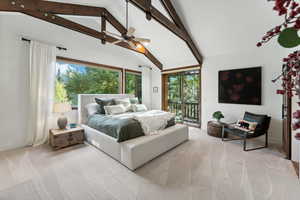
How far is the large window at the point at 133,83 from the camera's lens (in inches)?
218

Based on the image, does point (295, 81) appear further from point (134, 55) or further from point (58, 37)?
point (134, 55)

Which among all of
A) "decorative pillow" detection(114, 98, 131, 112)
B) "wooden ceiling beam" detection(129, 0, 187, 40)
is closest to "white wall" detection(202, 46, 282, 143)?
"wooden ceiling beam" detection(129, 0, 187, 40)

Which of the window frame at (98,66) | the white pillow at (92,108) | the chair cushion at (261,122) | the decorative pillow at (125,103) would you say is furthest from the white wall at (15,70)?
the chair cushion at (261,122)

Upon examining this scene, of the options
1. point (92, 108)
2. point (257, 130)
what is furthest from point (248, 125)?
point (92, 108)

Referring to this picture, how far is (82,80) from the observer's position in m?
4.30

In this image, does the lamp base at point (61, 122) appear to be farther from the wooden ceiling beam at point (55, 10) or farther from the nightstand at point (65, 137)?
the wooden ceiling beam at point (55, 10)

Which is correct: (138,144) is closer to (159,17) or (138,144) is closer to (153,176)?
(153,176)

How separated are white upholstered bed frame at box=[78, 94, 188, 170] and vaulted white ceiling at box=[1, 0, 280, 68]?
2.52 meters

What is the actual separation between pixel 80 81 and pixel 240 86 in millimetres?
4584

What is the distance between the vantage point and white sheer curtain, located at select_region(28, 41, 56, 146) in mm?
3152

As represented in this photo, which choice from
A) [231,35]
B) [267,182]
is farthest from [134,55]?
[267,182]

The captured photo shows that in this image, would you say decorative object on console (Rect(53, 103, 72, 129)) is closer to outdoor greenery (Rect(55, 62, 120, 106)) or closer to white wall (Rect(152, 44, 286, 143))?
outdoor greenery (Rect(55, 62, 120, 106))

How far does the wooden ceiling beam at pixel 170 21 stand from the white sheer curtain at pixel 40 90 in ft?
7.95

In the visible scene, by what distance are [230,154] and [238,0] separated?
3.01 metres
